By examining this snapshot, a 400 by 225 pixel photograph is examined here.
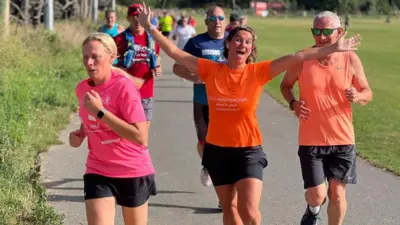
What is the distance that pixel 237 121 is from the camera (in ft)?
18.2

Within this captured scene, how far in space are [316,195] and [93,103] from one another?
93.6 inches

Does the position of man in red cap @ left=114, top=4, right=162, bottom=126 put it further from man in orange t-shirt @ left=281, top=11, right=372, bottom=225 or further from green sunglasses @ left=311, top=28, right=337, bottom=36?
green sunglasses @ left=311, top=28, right=337, bottom=36

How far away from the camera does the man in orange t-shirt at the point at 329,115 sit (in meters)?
5.99

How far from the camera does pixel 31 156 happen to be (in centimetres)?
887

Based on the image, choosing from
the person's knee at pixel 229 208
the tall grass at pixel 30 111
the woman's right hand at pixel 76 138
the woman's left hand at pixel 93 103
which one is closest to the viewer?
the woman's left hand at pixel 93 103

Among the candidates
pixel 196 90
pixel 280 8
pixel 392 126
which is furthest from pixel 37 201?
pixel 280 8

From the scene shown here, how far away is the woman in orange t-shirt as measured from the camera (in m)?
5.46

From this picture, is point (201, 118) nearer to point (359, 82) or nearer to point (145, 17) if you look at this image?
point (359, 82)

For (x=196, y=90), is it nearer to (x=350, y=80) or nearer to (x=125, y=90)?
(x=350, y=80)

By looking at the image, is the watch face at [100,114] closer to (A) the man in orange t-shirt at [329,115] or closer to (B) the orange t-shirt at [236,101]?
(B) the orange t-shirt at [236,101]

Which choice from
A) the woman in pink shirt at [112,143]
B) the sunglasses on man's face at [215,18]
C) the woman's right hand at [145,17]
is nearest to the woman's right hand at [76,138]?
the woman in pink shirt at [112,143]

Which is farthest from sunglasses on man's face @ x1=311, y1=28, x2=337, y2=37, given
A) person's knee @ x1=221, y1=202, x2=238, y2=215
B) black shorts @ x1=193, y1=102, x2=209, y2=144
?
black shorts @ x1=193, y1=102, x2=209, y2=144

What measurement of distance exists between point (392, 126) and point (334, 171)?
7.64 meters

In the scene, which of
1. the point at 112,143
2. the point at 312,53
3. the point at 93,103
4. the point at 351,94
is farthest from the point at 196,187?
the point at 93,103
